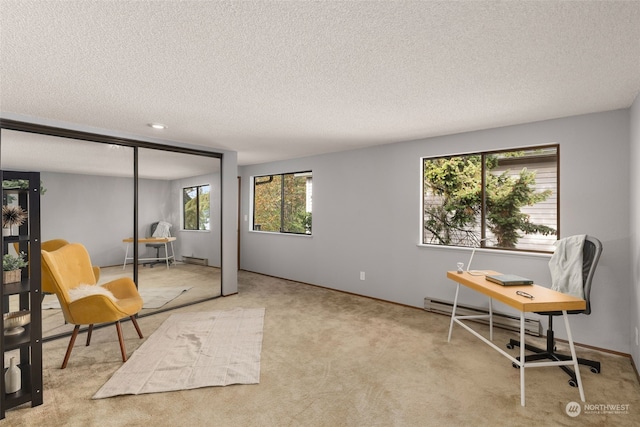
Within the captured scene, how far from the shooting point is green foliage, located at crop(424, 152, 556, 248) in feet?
14.0

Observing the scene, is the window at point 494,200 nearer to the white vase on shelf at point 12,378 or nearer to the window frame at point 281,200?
the window frame at point 281,200

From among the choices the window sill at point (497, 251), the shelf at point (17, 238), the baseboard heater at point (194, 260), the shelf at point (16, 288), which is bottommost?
the baseboard heater at point (194, 260)

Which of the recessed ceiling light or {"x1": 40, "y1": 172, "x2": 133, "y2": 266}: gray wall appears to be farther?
the recessed ceiling light

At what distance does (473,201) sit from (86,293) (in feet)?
15.7

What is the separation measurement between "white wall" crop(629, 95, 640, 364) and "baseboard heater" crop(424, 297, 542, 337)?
2.41ft

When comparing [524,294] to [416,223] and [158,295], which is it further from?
[158,295]

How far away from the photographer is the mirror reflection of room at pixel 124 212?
126 inches

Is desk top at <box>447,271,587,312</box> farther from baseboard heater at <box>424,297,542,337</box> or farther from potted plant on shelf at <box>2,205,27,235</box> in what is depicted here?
potted plant on shelf at <box>2,205,27,235</box>

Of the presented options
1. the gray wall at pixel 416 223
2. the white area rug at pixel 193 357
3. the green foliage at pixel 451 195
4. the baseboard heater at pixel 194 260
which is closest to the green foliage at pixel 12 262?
the white area rug at pixel 193 357

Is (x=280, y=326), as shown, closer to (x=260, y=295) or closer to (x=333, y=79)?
(x=260, y=295)

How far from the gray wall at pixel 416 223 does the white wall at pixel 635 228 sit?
0.14 m

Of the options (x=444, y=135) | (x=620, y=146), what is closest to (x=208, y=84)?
(x=444, y=135)

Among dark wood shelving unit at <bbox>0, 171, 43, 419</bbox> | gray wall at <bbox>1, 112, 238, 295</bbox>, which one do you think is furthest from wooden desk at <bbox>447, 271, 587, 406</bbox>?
gray wall at <bbox>1, 112, 238, 295</bbox>

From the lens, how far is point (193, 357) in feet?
9.32
